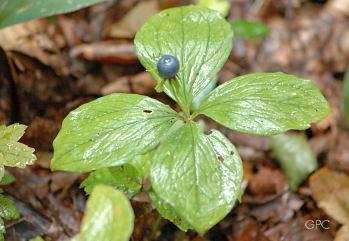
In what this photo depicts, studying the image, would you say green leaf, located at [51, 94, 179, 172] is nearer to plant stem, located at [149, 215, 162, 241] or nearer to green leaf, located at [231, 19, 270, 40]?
plant stem, located at [149, 215, 162, 241]

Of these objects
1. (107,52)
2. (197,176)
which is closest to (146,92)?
(107,52)

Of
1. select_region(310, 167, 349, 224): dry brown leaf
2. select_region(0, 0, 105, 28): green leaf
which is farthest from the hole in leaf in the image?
select_region(310, 167, 349, 224): dry brown leaf

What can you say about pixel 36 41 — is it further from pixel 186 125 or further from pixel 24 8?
pixel 186 125

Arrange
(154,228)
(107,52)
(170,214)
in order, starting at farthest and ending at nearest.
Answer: (107,52), (154,228), (170,214)

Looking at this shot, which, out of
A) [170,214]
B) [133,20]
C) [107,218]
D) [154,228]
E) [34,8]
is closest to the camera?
[107,218]

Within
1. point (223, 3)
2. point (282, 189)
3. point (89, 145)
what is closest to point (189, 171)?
point (89, 145)

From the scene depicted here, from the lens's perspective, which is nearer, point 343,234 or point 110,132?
point 110,132

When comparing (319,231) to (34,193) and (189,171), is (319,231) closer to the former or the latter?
(189,171)
